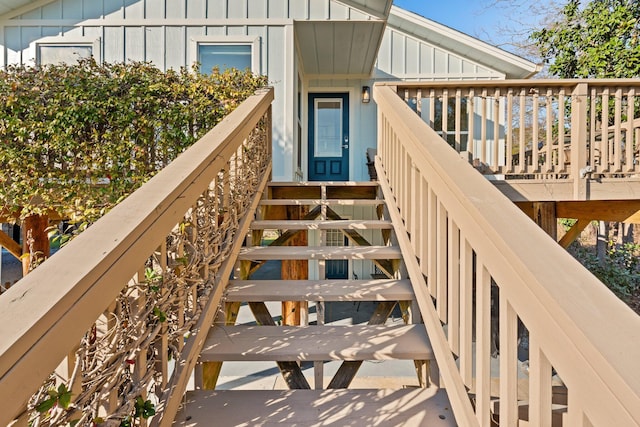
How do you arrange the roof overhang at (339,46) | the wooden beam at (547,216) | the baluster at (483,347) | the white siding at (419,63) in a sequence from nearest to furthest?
the baluster at (483,347) → the wooden beam at (547,216) → the roof overhang at (339,46) → the white siding at (419,63)

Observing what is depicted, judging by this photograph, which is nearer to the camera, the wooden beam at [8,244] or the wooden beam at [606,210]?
the wooden beam at [606,210]

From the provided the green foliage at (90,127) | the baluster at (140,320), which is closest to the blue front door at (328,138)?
the green foliage at (90,127)

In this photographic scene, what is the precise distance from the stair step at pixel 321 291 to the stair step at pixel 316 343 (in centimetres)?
17

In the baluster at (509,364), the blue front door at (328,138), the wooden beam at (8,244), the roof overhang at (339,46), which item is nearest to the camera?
the baluster at (509,364)

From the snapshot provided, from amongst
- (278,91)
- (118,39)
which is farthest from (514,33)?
(118,39)

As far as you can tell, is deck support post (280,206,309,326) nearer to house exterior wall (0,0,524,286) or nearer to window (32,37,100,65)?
house exterior wall (0,0,524,286)

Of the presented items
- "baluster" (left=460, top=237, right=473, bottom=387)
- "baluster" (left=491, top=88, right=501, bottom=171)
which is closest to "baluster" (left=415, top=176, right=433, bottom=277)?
"baluster" (left=460, top=237, right=473, bottom=387)

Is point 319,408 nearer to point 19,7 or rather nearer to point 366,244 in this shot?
point 366,244

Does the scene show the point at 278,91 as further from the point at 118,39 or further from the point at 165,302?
the point at 165,302

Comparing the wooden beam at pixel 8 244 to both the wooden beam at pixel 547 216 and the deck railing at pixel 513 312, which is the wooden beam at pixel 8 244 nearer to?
the deck railing at pixel 513 312

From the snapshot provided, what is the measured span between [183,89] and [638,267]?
1014 cm

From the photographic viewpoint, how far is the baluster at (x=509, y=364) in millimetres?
950

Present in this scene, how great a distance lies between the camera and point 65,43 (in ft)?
18.3

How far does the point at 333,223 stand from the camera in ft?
9.32
